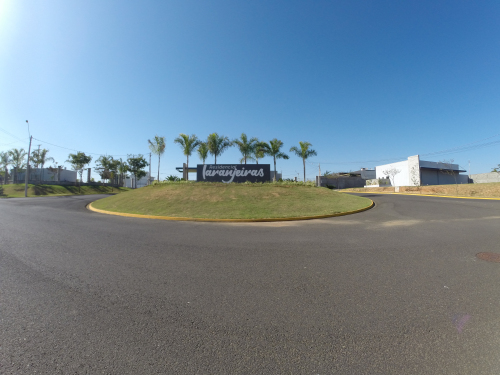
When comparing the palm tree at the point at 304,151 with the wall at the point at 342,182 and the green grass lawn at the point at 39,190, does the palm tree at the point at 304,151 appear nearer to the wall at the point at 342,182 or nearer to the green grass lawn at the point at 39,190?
the wall at the point at 342,182

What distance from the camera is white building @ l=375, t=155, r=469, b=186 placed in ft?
143

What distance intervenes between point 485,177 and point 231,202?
181ft

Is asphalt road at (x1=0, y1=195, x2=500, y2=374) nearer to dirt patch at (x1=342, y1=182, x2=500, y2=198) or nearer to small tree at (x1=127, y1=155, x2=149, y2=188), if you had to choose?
dirt patch at (x1=342, y1=182, x2=500, y2=198)

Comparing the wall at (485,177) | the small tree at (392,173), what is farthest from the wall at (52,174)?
the wall at (485,177)

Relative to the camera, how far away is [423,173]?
4466 cm

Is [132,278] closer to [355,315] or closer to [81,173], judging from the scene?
[355,315]

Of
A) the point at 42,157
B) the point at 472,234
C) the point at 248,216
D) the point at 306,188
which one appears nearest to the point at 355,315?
the point at 472,234

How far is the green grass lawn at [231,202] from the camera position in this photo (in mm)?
12397

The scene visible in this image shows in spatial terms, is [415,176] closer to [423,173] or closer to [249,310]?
[423,173]

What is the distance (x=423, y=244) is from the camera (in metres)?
6.02

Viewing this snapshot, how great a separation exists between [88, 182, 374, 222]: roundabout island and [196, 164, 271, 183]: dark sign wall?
1.17m

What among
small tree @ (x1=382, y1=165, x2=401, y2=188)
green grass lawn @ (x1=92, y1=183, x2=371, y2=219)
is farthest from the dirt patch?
small tree @ (x1=382, y1=165, x2=401, y2=188)

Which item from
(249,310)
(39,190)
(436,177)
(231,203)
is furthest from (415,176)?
(39,190)

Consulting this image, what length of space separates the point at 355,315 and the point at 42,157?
71.2m
